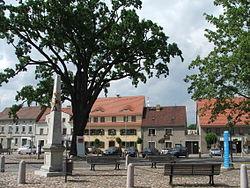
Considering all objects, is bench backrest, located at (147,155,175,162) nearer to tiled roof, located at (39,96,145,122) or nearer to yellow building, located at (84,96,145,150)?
yellow building, located at (84,96,145,150)

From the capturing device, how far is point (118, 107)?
7112 centimetres

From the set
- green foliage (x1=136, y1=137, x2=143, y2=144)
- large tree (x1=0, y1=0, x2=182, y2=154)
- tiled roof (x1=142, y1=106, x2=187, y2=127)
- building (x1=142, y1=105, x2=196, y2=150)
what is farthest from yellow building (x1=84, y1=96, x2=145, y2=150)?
large tree (x1=0, y1=0, x2=182, y2=154)

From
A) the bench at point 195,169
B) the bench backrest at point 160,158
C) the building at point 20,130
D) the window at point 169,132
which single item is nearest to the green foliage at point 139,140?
the window at point 169,132

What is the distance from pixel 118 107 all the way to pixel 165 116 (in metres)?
10.9

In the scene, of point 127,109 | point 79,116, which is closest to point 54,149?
point 79,116

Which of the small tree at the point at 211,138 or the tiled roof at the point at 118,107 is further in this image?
the tiled roof at the point at 118,107

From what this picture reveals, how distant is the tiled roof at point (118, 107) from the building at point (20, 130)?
2483mm

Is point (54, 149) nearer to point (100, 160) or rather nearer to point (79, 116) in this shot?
point (100, 160)

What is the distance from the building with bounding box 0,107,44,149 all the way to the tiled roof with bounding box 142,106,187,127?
86.0 ft

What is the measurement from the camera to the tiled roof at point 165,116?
64.6m

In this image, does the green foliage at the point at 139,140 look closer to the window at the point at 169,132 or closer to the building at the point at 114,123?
the building at the point at 114,123

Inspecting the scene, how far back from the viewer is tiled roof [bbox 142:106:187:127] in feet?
212

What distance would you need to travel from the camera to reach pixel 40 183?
13.0 meters

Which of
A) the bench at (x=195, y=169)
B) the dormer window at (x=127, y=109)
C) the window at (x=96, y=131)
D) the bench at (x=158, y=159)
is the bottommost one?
the bench at (x=158, y=159)
